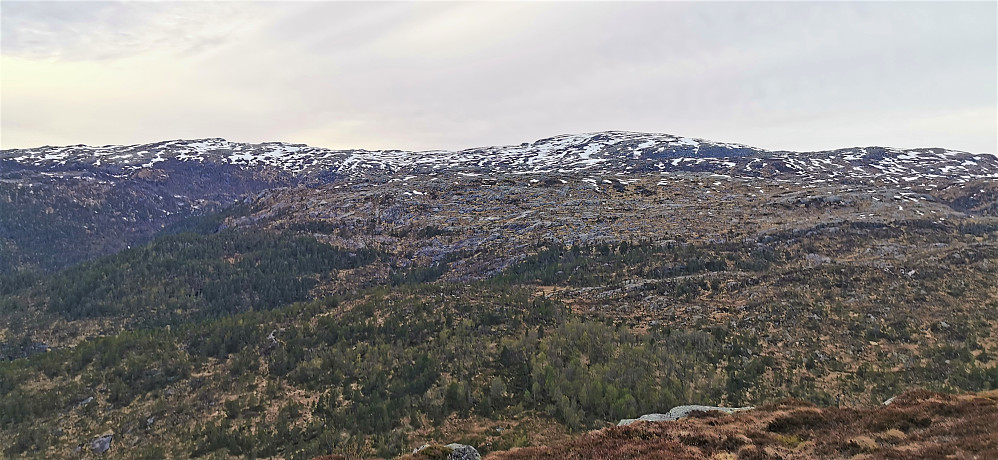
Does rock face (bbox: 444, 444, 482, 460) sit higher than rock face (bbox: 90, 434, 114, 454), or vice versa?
rock face (bbox: 444, 444, 482, 460)

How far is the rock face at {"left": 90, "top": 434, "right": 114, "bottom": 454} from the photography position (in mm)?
32781

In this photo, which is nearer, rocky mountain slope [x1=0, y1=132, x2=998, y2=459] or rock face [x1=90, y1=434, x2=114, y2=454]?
rocky mountain slope [x1=0, y1=132, x2=998, y2=459]

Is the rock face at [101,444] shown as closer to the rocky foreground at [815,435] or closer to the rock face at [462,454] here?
the rocky foreground at [815,435]

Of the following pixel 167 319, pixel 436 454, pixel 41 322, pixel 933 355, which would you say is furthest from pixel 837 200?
pixel 41 322

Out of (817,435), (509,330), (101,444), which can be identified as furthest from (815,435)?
(101,444)

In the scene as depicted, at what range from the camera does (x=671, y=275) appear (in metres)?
60.0

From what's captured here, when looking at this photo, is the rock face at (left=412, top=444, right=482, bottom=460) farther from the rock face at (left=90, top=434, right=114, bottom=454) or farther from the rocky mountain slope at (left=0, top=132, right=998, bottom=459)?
the rock face at (left=90, top=434, right=114, bottom=454)

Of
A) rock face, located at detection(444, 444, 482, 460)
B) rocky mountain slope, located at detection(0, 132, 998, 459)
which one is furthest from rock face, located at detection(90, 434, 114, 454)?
rock face, located at detection(444, 444, 482, 460)

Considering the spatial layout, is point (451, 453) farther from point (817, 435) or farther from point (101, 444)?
point (101, 444)

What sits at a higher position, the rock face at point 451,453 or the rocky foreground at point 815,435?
the rocky foreground at point 815,435

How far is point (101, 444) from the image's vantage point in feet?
109

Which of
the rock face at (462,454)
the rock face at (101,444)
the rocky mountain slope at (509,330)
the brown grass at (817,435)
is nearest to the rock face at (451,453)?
the rock face at (462,454)

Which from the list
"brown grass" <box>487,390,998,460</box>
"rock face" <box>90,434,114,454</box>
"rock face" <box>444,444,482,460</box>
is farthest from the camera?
"rock face" <box>90,434,114,454</box>

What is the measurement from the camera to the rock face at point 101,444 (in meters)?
32.8
